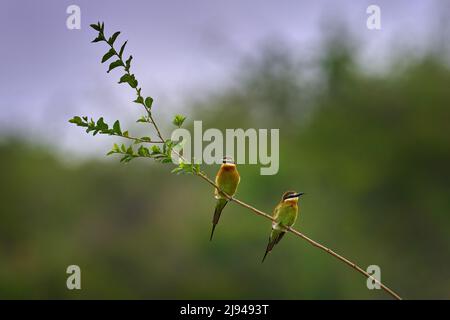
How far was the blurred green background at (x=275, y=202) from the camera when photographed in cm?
2272

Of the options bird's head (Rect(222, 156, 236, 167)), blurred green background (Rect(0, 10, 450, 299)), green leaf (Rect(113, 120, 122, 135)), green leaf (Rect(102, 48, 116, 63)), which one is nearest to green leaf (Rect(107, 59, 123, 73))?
green leaf (Rect(102, 48, 116, 63))

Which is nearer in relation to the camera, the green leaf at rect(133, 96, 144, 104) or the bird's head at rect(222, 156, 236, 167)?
the green leaf at rect(133, 96, 144, 104)

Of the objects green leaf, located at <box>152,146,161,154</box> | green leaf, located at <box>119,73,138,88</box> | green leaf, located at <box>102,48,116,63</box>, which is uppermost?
green leaf, located at <box>102,48,116,63</box>

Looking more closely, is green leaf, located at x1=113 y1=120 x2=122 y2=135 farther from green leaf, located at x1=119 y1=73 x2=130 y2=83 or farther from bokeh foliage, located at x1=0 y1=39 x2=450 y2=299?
bokeh foliage, located at x1=0 y1=39 x2=450 y2=299

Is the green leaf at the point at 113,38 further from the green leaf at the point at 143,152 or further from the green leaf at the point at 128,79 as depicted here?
the green leaf at the point at 143,152

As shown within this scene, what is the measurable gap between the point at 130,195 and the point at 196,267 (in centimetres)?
455

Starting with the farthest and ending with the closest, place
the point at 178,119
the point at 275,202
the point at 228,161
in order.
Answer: the point at 275,202 → the point at 228,161 → the point at 178,119

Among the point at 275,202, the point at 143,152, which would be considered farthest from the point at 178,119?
the point at 275,202

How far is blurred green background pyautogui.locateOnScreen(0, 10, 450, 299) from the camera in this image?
894 inches

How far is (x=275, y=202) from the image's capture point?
23812 millimetres

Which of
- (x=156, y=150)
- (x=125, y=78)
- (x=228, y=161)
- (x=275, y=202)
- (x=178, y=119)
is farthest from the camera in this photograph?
(x=275, y=202)

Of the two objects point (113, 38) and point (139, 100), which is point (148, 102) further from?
point (113, 38)

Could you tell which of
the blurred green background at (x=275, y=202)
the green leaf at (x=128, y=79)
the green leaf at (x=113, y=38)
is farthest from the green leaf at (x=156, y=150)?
the blurred green background at (x=275, y=202)
